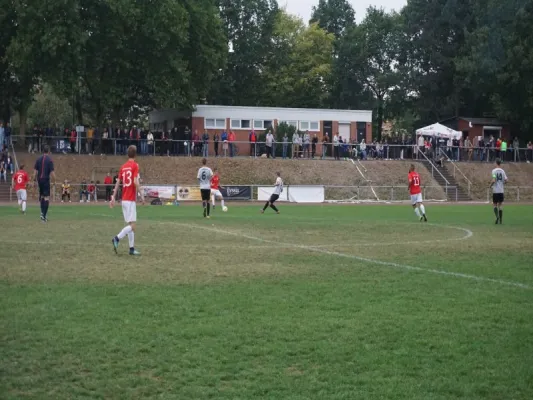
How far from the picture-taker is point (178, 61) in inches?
2174

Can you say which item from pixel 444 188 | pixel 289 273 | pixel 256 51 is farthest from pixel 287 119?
pixel 289 273

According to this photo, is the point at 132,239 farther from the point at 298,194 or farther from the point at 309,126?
the point at 309,126

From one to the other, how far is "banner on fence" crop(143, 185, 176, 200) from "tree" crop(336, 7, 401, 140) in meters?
43.8

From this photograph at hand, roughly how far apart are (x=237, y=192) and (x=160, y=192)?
4948mm

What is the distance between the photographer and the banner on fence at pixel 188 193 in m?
45.9

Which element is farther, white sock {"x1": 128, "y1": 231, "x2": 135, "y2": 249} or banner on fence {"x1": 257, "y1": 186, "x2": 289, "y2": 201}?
banner on fence {"x1": 257, "y1": 186, "x2": 289, "y2": 201}

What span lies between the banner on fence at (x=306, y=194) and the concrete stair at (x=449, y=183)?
31.5 feet

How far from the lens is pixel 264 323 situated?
337 inches

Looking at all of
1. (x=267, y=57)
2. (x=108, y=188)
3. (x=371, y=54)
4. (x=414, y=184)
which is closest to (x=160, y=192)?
(x=108, y=188)

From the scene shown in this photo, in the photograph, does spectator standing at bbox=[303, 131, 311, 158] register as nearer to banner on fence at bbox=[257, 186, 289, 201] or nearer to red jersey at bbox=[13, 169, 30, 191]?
banner on fence at bbox=[257, 186, 289, 201]

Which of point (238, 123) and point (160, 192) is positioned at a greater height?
point (238, 123)

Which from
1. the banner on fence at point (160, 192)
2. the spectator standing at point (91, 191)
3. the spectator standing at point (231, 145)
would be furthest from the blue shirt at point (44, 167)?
the spectator standing at point (231, 145)

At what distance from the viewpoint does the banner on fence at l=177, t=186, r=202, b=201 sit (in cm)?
4591

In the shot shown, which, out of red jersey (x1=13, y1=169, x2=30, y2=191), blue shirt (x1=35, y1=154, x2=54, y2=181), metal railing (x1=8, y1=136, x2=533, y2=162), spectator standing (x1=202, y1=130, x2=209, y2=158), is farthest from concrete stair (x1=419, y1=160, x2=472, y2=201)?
blue shirt (x1=35, y1=154, x2=54, y2=181)
